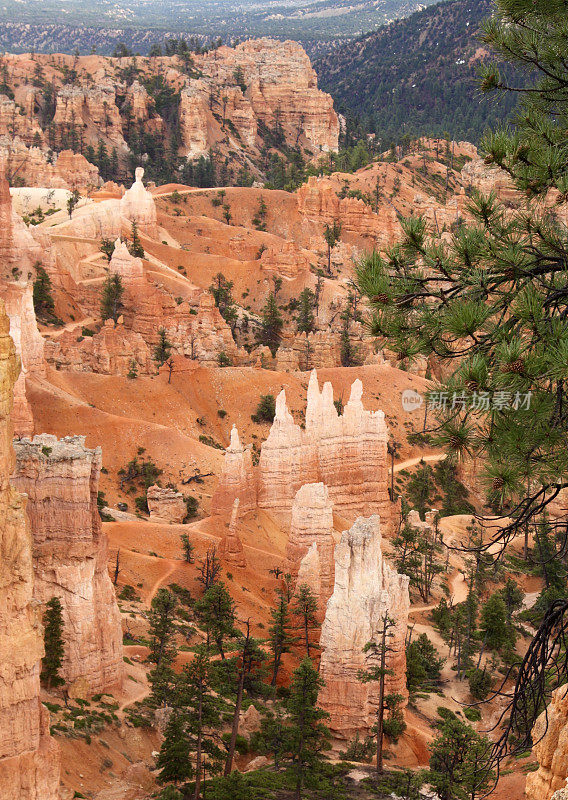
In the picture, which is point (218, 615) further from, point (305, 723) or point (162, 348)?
point (162, 348)

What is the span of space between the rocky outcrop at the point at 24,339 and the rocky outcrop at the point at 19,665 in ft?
119

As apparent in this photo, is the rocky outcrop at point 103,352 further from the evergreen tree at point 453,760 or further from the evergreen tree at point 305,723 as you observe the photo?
the evergreen tree at point 453,760

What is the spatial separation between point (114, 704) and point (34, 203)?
80.6 metres

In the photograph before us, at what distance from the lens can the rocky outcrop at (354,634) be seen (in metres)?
37.8

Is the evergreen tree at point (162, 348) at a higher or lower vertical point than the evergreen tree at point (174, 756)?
lower

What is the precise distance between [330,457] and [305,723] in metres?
30.7

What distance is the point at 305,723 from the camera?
32.8m

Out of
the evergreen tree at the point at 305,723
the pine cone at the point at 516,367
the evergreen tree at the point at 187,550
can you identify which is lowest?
the evergreen tree at the point at 187,550

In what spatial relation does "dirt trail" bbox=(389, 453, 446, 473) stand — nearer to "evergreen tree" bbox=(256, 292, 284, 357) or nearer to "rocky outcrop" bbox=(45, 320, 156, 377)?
"rocky outcrop" bbox=(45, 320, 156, 377)

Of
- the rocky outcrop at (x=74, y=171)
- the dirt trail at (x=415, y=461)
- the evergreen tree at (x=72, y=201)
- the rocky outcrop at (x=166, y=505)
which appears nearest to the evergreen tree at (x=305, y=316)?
the dirt trail at (x=415, y=461)

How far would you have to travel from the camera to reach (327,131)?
180m

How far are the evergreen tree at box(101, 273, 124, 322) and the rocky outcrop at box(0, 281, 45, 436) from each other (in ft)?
47.9

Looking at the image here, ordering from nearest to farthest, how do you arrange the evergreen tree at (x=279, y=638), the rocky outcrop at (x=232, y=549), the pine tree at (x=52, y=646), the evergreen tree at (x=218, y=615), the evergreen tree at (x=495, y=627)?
1. the pine tree at (x=52, y=646)
2. the evergreen tree at (x=218, y=615)
3. the evergreen tree at (x=279, y=638)
4. the evergreen tree at (x=495, y=627)
5. the rocky outcrop at (x=232, y=549)

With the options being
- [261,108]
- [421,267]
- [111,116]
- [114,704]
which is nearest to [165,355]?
[114,704]
